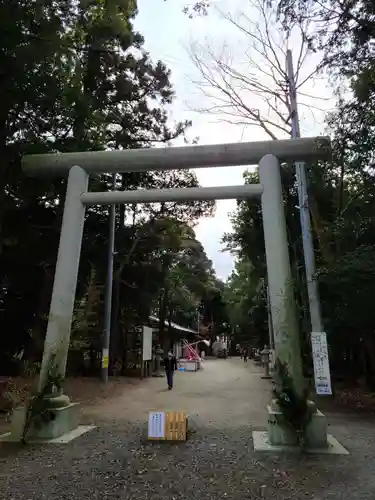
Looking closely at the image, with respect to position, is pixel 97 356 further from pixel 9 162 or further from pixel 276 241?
pixel 276 241

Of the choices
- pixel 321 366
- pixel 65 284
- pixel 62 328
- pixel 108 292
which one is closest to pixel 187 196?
pixel 65 284

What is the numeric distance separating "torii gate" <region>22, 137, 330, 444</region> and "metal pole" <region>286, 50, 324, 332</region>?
115 centimetres

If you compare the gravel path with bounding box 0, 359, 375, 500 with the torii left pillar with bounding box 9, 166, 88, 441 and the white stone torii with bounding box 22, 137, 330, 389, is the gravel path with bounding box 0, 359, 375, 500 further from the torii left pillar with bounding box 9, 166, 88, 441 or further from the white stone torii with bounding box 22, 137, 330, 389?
the white stone torii with bounding box 22, 137, 330, 389

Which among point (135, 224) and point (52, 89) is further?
point (135, 224)

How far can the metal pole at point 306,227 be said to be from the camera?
9594 millimetres

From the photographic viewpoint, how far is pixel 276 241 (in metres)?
8.02

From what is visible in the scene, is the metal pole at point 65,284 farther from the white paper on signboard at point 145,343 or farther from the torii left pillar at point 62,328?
the white paper on signboard at point 145,343

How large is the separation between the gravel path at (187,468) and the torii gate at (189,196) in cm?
144

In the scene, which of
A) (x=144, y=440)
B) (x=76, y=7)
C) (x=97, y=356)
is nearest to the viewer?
(x=144, y=440)

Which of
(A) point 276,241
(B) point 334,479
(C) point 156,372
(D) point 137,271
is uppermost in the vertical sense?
(D) point 137,271

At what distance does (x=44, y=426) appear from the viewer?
759 cm

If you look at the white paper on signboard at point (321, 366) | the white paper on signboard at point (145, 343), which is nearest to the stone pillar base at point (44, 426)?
the white paper on signboard at point (321, 366)

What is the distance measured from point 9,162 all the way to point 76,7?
5125mm

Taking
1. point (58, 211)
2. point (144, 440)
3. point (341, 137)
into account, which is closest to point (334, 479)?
point (144, 440)
